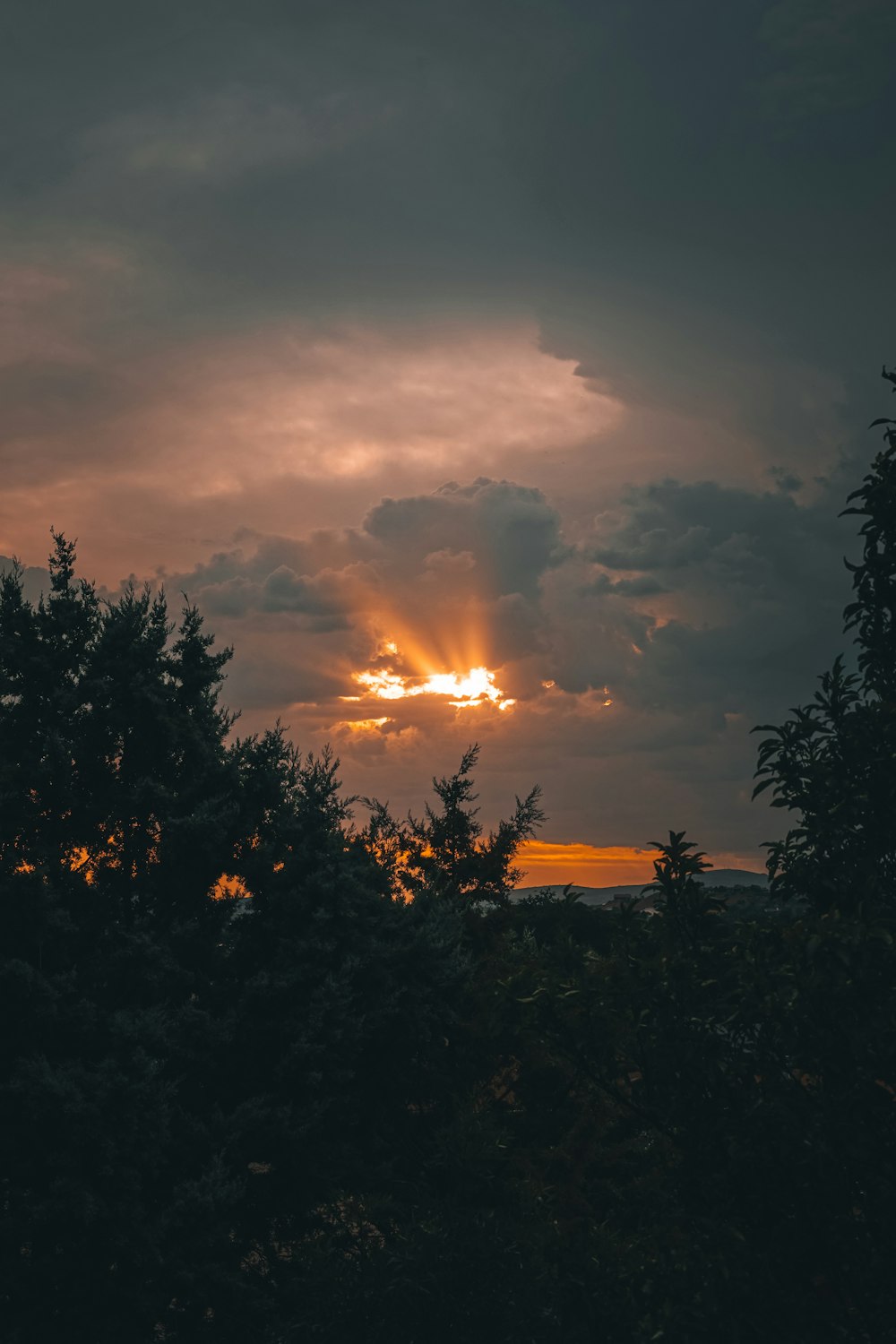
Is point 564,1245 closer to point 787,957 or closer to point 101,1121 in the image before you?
point 787,957

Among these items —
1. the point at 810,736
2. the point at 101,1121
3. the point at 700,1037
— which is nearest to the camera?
the point at 700,1037

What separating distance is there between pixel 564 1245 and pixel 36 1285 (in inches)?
441

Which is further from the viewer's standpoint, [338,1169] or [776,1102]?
[338,1169]

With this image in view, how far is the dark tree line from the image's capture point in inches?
340

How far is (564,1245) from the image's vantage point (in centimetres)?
1307

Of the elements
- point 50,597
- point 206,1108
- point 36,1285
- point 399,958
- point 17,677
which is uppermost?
point 50,597

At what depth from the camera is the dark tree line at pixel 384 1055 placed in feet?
28.3

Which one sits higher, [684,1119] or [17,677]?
[17,677]

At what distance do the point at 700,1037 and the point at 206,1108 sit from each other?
1570 centimetres

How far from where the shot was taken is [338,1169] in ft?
73.1

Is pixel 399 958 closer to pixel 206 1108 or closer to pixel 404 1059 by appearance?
pixel 404 1059

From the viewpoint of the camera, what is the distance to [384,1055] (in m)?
24.6

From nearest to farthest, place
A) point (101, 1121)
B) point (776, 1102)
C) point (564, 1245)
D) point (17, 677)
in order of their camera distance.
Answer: point (776, 1102)
point (564, 1245)
point (101, 1121)
point (17, 677)

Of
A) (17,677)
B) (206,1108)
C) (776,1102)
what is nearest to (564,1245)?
(776,1102)
